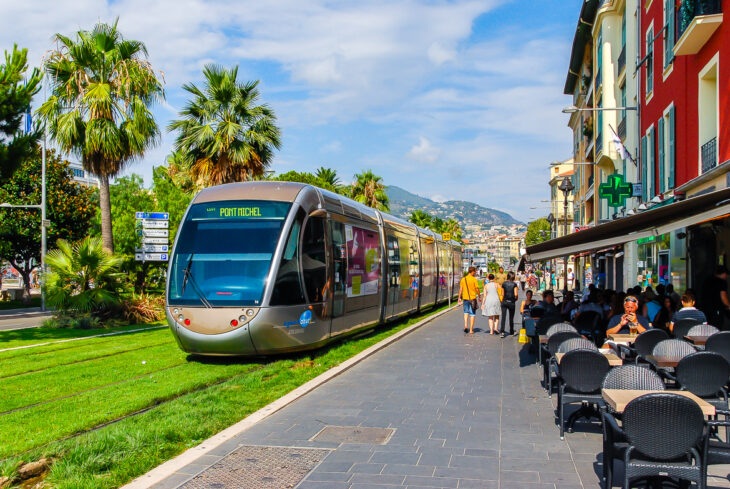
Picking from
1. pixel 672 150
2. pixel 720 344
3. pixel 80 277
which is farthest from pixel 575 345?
pixel 80 277

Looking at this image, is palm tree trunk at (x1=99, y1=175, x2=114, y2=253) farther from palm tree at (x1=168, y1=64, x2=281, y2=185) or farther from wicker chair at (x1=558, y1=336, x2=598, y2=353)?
wicker chair at (x1=558, y1=336, x2=598, y2=353)

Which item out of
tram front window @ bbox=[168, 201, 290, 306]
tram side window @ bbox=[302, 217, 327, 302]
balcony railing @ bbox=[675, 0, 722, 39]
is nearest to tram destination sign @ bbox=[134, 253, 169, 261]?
tram front window @ bbox=[168, 201, 290, 306]

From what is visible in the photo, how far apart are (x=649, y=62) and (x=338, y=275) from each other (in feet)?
47.2

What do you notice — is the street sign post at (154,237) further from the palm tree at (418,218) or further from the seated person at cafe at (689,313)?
the palm tree at (418,218)

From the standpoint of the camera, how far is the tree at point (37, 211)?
39.8m

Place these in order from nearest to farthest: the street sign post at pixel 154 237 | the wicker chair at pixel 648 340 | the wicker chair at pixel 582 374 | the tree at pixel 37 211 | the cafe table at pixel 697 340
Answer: the wicker chair at pixel 582 374
the wicker chair at pixel 648 340
the cafe table at pixel 697 340
the street sign post at pixel 154 237
the tree at pixel 37 211

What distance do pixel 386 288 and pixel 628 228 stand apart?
9.02 meters

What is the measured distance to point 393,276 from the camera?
19.6 m

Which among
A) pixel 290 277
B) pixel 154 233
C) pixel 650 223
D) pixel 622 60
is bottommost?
pixel 290 277

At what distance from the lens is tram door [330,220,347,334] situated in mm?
13719

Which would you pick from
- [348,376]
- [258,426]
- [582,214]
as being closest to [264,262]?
[348,376]

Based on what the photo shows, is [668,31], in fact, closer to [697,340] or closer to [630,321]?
[630,321]

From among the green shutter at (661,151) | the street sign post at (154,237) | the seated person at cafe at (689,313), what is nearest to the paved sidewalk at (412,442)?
the seated person at cafe at (689,313)

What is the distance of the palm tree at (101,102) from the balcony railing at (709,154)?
17.6 meters
